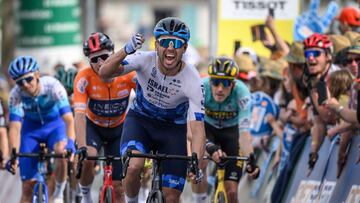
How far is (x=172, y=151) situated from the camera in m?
13.5

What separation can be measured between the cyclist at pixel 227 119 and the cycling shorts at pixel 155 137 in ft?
5.42

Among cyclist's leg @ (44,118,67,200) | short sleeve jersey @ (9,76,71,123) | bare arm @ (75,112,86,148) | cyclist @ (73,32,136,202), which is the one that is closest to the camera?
bare arm @ (75,112,86,148)

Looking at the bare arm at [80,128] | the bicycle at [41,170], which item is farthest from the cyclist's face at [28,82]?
the bare arm at [80,128]

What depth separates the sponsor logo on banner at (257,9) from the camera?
22.0 metres

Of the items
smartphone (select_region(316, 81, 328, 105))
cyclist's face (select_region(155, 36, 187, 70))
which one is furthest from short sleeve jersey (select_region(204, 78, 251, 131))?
cyclist's face (select_region(155, 36, 187, 70))

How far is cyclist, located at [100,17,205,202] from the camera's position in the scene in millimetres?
12914

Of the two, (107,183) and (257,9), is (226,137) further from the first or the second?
(257,9)

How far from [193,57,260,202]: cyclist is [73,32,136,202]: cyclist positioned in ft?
3.65

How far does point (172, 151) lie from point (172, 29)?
132cm

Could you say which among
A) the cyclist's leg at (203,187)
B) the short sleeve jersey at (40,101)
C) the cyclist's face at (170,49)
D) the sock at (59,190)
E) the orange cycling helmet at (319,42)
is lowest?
the sock at (59,190)

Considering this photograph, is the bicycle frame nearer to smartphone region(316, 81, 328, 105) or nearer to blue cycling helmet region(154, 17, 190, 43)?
blue cycling helmet region(154, 17, 190, 43)

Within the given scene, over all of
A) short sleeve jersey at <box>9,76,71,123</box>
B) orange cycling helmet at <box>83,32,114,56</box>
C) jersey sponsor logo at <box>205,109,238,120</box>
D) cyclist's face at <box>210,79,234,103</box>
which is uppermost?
orange cycling helmet at <box>83,32,114,56</box>

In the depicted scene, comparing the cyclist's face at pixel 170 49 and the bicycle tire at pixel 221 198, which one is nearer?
the cyclist's face at pixel 170 49

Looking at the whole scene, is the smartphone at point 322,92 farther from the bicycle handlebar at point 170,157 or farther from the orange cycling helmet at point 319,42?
the bicycle handlebar at point 170,157
